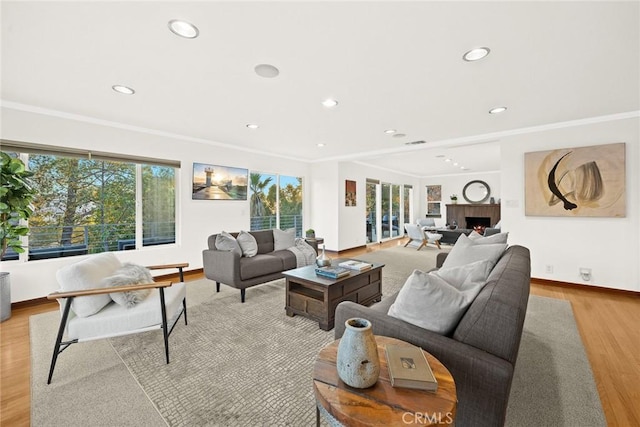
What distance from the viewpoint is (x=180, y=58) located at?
2.20 metres

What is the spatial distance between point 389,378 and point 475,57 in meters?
2.44

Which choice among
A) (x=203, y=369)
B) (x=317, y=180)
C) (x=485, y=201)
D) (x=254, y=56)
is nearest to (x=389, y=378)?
(x=203, y=369)

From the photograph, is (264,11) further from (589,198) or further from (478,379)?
(589,198)

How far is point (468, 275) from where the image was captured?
1623 mm

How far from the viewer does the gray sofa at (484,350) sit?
1.07m

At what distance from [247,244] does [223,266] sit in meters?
0.48

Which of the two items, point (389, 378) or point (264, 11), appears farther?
point (264, 11)

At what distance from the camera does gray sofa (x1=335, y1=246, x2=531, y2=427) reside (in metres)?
1.07

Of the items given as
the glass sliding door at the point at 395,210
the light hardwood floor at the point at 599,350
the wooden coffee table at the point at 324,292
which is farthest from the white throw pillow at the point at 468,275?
the glass sliding door at the point at 395,210

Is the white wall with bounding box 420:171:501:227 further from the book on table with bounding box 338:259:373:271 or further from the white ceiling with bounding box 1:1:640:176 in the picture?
the book on table with bounding box 338:259:373:271

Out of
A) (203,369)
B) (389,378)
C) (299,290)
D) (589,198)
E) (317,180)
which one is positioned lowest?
(203,369)

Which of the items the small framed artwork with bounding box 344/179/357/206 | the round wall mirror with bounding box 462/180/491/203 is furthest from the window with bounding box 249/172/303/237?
the round wall mirror with bounding box 462/180/491/203

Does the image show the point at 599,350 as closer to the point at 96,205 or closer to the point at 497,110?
the point at 497,110

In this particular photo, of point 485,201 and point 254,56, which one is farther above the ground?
point 254,56
